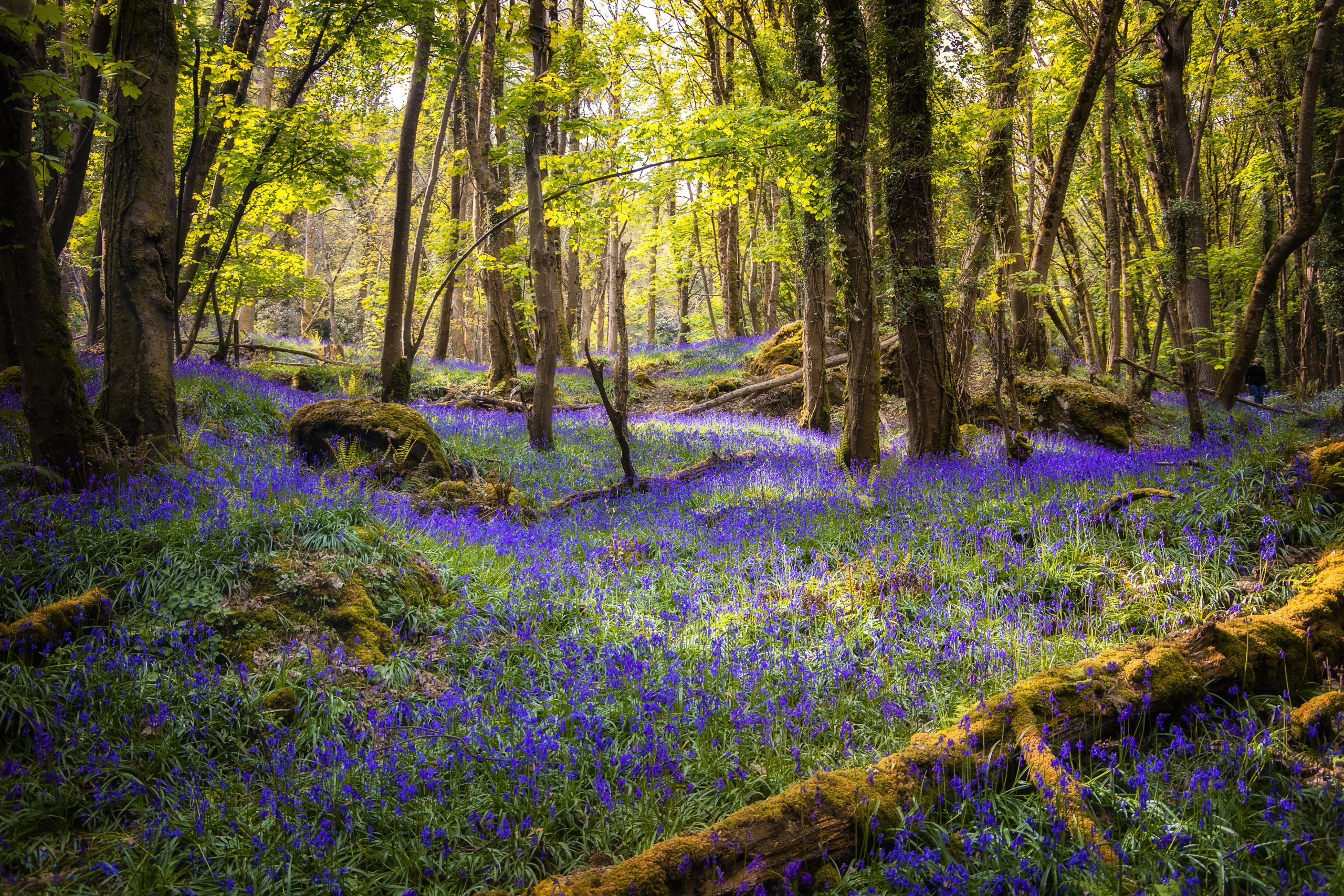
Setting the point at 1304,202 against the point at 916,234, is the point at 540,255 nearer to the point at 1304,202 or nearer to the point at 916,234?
the point at 916,234

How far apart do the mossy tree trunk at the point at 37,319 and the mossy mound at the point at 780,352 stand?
1411cm

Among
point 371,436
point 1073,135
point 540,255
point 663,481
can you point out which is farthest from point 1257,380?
point 371,436

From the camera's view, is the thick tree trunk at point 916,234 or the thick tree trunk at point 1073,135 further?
the thick tree trunk at point 1073,135

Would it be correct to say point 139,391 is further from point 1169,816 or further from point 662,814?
point 1169,816

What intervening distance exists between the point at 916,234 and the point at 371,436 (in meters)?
7.84

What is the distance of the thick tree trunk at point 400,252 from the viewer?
1074cm

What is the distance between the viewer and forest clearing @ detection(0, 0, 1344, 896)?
2.73 metres

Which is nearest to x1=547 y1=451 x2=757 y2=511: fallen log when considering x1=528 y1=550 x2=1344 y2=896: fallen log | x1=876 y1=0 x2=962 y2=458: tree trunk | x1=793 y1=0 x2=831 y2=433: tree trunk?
x1=876 y1=0 x2=962 y2=458: tree trunk

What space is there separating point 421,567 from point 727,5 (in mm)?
16816

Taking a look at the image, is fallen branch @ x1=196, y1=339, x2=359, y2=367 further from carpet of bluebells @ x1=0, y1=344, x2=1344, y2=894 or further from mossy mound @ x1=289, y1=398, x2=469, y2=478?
carpet of bluebells @ x1=0, y1=344, x2=1344, y2=894

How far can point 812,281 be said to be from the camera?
11.4m

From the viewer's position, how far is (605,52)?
54.6 ft

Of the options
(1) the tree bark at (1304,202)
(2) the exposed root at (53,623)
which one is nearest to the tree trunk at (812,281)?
(1) the tree bark at (1304,202)

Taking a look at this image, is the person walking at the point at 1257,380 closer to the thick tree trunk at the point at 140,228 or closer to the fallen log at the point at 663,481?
the fallen log at the point at 663,481
